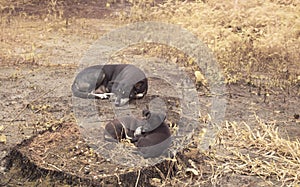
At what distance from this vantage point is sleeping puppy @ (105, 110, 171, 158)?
402 cm

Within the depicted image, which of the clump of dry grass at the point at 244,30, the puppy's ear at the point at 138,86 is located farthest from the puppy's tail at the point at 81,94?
the clump of dry grass at the point at 244,30

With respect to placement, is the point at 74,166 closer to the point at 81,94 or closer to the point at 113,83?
the point at 81,94

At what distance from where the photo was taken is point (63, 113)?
539 cm

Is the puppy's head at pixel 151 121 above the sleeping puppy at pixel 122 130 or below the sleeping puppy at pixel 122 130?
above

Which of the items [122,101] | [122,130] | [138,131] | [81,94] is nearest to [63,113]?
[81,94]

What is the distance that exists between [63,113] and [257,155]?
226 cm

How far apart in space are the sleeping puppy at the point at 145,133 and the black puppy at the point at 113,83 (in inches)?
58.8

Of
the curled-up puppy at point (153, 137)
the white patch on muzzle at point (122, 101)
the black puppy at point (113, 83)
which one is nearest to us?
the curled-up puppy at point (153, 137)

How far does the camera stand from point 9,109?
18.1ft

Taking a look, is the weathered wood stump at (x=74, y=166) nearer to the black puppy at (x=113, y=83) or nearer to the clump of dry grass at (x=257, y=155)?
the clump of dry grass at (x=257, y=155)

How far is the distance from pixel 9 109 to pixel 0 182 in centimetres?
176

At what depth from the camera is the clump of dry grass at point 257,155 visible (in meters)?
4.09

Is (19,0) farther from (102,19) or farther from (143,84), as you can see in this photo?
(143,84)

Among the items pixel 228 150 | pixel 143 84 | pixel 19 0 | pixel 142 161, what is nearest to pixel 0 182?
pixel 142 161
